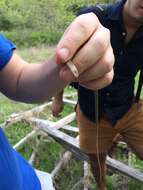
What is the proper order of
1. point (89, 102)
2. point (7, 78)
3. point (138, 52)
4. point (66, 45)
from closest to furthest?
point (66, 45)
point (7, 78)
point (138, 52)
point (89, 102)

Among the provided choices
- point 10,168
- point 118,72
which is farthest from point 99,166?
point 10,168

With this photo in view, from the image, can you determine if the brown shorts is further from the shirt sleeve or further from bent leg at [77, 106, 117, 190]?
the shirt sleeve

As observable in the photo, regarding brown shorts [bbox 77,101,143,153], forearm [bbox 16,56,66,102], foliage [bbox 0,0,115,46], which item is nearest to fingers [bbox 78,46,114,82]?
forearm [bbox 16,56,66,102]

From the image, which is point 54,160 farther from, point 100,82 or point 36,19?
point 36,19

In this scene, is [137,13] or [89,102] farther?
[89,102]

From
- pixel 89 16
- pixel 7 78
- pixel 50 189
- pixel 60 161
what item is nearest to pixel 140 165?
pixel 60 161

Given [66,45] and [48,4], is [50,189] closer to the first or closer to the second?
[66,45]
